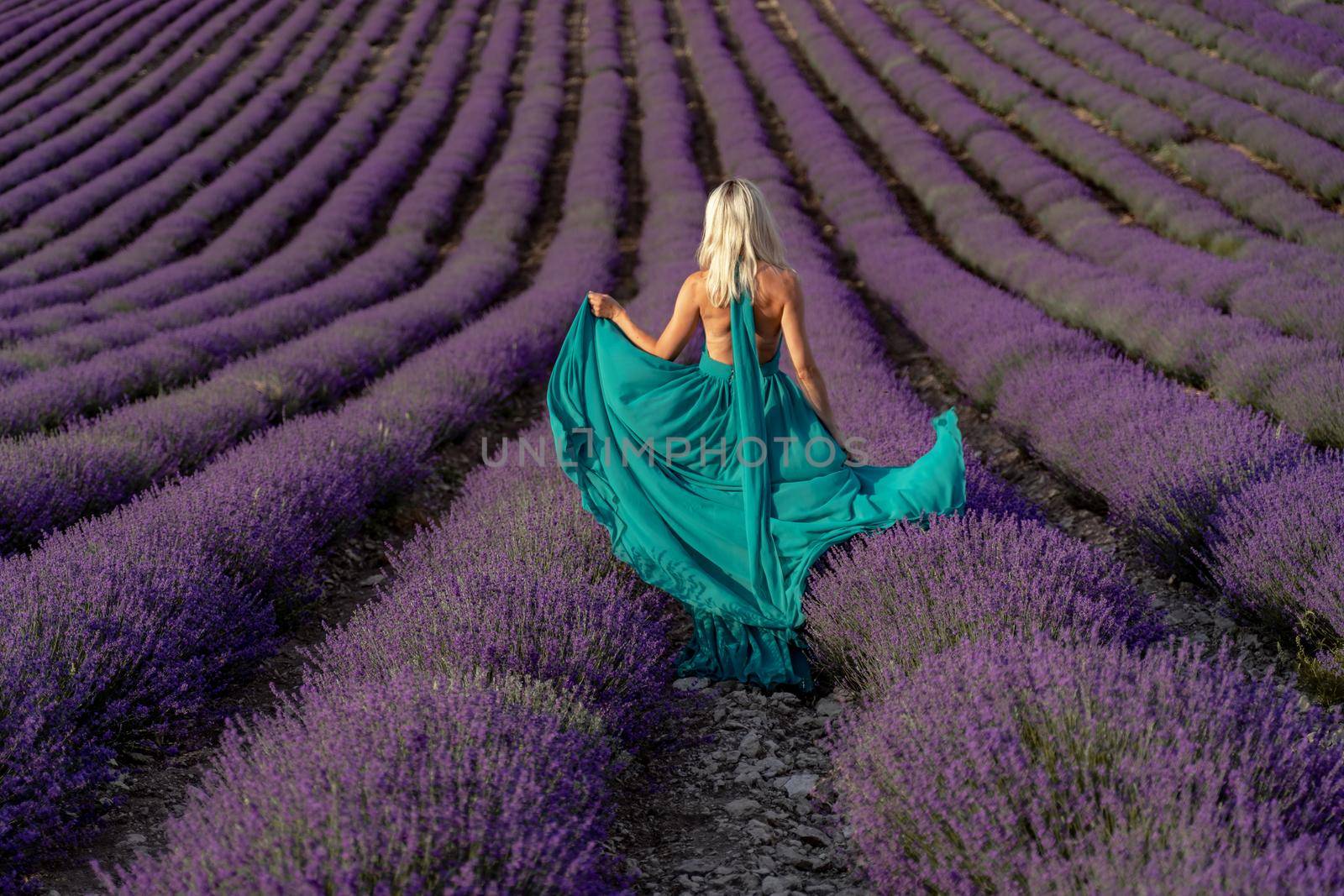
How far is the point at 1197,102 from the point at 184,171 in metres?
Result: 13.8

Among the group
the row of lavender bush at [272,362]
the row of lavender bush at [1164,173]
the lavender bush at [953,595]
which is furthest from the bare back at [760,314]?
the row of lavender bush at [1164,173]

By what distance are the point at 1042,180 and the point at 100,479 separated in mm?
10252

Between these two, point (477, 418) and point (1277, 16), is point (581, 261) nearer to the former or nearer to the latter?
point (477, 418)

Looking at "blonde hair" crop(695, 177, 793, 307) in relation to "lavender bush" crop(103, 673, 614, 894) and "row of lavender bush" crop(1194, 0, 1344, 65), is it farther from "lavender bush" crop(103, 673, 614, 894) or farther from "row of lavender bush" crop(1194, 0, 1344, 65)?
"row of lavender bush" crop(1194, 0, 1344, 65)

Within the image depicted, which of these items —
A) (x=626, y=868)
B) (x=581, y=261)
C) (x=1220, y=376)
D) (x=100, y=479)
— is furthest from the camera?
(x=581, y=261)

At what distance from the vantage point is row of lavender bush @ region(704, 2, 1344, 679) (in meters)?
2.86

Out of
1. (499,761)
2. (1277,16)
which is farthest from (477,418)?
(1277,16)

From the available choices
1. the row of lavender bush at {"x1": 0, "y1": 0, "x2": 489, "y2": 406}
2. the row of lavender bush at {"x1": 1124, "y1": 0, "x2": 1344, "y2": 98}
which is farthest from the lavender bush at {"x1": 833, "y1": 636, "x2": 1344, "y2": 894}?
the row of lavender bush at {"x1": 1124, "y1": 0, "x2": 1344, "y2": 98}

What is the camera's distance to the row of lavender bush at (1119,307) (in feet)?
14.5

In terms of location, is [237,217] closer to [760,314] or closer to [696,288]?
[696,288]

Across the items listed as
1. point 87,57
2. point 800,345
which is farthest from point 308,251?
point 87,57

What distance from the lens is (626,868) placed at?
216 cm

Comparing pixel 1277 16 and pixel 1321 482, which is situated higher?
pixel 1277 16

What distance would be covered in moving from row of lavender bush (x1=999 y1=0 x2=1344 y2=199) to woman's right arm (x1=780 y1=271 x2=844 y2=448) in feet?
26.7
